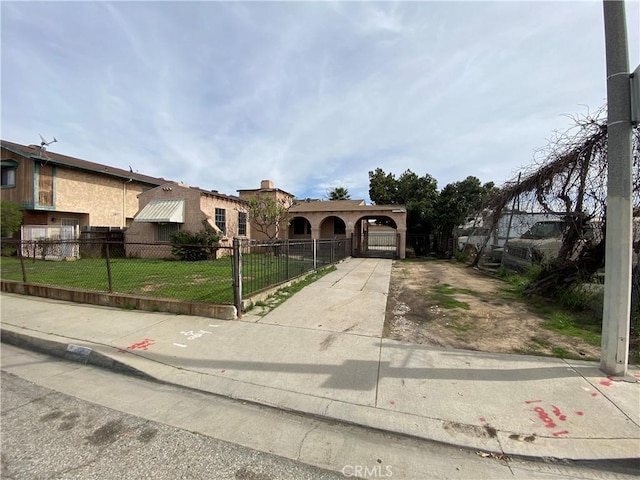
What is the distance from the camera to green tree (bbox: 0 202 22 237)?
16.5 metres

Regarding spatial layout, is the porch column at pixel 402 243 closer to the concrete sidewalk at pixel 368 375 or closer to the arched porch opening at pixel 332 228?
the arched porch opening at pixel 332 228

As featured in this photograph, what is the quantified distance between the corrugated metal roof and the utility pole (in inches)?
710

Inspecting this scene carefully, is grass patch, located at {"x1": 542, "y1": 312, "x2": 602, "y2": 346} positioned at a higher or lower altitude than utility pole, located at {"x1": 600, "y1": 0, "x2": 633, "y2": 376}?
lower

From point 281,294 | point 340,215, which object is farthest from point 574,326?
point 340,215

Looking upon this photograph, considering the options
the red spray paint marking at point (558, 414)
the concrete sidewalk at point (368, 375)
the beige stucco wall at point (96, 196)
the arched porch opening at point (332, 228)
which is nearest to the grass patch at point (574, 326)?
the concrete sidewalk at point (368, 375)

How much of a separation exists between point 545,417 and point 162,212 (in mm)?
18975

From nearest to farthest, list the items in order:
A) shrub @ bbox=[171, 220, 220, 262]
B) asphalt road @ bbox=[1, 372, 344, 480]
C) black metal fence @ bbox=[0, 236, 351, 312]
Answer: asphalt road @ bbox=[1, 372, 344, 480]
black metal fence @ bbox=[0, 236, 351, 312]
shrub @ bbox=[171, 220, 220, 262]

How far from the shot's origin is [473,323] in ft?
18.5

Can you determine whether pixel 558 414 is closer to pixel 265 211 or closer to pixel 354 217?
pixel 265 211

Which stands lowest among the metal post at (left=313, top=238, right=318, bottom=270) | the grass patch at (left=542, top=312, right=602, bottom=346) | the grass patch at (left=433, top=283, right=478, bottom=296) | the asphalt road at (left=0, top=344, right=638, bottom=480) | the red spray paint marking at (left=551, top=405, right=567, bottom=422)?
the asphalt road at (left=0, top=344, right=638, bottom=480)

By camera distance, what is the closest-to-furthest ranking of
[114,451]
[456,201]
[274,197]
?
1. [114,451]
2. [456,201]
3. [274,197]

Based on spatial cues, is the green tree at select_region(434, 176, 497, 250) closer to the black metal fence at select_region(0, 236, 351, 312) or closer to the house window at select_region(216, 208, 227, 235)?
the black metal fence at select_region(0, 236, 351, 312)

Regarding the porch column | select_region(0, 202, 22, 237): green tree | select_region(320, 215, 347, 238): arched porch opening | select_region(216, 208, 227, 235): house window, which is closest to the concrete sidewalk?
select_region(216, 208, 227, 235): house window

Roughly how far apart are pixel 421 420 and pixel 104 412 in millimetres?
3131
